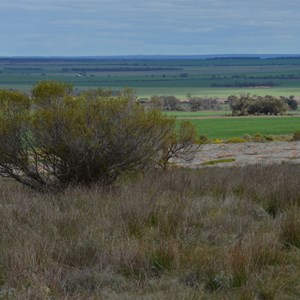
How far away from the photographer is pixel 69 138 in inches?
488

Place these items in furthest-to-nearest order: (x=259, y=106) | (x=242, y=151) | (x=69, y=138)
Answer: (x=259, y=106), (x=242, y=151), (x=69, y=138)

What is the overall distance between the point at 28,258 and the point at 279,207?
4.43 m

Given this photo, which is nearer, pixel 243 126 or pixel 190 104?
pixel 243 126

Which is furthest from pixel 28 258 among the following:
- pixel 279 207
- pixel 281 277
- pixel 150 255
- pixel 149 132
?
pixel 149 132

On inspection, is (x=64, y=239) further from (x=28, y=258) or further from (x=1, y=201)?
(x=1, y=201)

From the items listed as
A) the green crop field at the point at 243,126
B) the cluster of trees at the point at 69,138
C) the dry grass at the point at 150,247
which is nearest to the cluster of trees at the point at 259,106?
the green crop field at the point at 243,126

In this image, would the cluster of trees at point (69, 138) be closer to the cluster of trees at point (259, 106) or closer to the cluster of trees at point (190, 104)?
the cluster of trees at point (190, 104)

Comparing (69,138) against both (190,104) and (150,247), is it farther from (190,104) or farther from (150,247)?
(190,104)

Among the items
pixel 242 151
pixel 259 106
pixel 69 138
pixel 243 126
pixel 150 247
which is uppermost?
pixel 69 138

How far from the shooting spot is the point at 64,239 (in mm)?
7242

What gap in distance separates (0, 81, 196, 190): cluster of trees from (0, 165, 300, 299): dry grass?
→ 2.32m

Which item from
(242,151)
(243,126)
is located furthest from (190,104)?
(242,151)

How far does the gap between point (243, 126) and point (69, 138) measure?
75.3 m

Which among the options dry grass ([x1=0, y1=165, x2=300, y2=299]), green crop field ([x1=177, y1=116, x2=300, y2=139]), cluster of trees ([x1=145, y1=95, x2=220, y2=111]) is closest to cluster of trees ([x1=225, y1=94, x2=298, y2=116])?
cluster of trees ([x1=145, y1=95, x2=220, y2=111])
